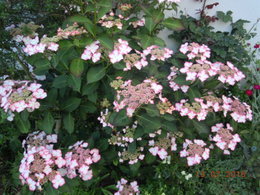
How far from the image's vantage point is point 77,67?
197cm

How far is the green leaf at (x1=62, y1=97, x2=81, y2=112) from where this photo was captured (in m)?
2.18

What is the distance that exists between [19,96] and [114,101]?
0.60m

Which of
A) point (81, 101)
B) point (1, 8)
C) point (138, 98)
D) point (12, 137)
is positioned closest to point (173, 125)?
point (138, 98)

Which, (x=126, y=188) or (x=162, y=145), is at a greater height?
(x=162, y=145)

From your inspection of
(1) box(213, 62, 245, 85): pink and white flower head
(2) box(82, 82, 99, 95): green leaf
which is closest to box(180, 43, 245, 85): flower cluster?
(1) box(213, 62, 245, 85): pink and white flower head

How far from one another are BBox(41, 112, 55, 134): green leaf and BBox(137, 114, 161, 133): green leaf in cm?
65

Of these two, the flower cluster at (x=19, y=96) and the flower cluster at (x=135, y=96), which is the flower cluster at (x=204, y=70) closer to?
the flower cluster at (x=135, y=96)

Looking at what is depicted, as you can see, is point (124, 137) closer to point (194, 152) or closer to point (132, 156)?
point (132, 156)

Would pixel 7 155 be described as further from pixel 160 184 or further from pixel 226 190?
pixel 226 190

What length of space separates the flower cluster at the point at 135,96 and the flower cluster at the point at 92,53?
247mm

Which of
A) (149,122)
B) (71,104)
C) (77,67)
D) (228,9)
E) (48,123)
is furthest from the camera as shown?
(228,9)

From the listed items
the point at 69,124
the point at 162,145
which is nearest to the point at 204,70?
the point at 162,145

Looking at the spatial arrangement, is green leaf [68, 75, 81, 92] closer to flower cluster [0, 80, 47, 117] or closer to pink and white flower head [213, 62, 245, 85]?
flower cluster [0, 80, 47, 117]

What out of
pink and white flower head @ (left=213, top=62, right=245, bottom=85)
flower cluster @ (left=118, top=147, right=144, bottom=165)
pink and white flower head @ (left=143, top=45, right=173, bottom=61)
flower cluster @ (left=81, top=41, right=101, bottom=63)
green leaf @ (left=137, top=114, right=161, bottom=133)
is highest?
pink and white flower head @ (left=213, top=62, right=245, bottom=85)
